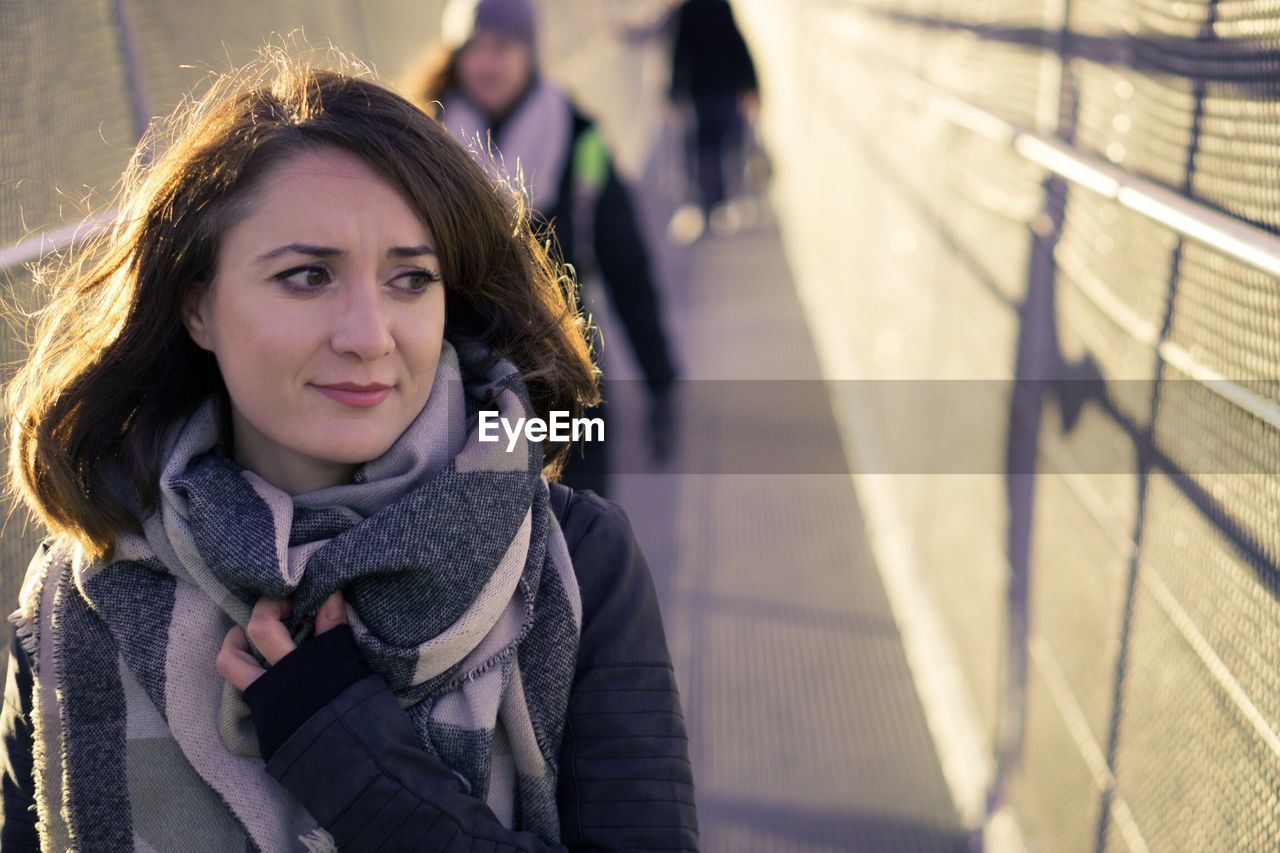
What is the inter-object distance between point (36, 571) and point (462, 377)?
615 mm

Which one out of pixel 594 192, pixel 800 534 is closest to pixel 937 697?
pixel 800 534

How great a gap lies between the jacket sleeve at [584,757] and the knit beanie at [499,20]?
2419mm

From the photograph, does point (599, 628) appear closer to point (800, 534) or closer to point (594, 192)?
point (594, 192)

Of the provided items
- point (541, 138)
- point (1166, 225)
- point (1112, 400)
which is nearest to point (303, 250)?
point (1166, 225)

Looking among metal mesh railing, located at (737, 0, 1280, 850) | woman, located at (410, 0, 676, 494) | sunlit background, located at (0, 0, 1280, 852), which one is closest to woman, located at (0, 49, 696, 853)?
sunlit background, located at (0, 0, 1280, 852)

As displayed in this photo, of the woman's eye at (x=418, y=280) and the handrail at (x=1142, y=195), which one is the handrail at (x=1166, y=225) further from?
the woman's eye at (x=418, y=280)

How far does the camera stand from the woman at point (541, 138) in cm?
370

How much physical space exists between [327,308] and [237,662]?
1.45 ft

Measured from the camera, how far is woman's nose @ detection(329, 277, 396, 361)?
5.32 feet

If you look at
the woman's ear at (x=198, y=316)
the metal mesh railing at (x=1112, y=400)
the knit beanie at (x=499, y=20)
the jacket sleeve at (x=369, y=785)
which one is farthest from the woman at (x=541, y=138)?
the jacket sleeve at (x=369, y=785)

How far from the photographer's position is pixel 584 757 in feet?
5.39

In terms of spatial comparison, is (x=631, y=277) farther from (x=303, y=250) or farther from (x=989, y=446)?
(x=303, y=250)

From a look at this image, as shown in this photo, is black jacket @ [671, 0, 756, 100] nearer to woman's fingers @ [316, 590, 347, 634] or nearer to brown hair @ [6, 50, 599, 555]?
brown hair @ [6, 50, 599, 555]

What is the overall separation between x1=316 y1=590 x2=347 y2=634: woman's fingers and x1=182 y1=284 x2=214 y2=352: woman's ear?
15.3 inches
